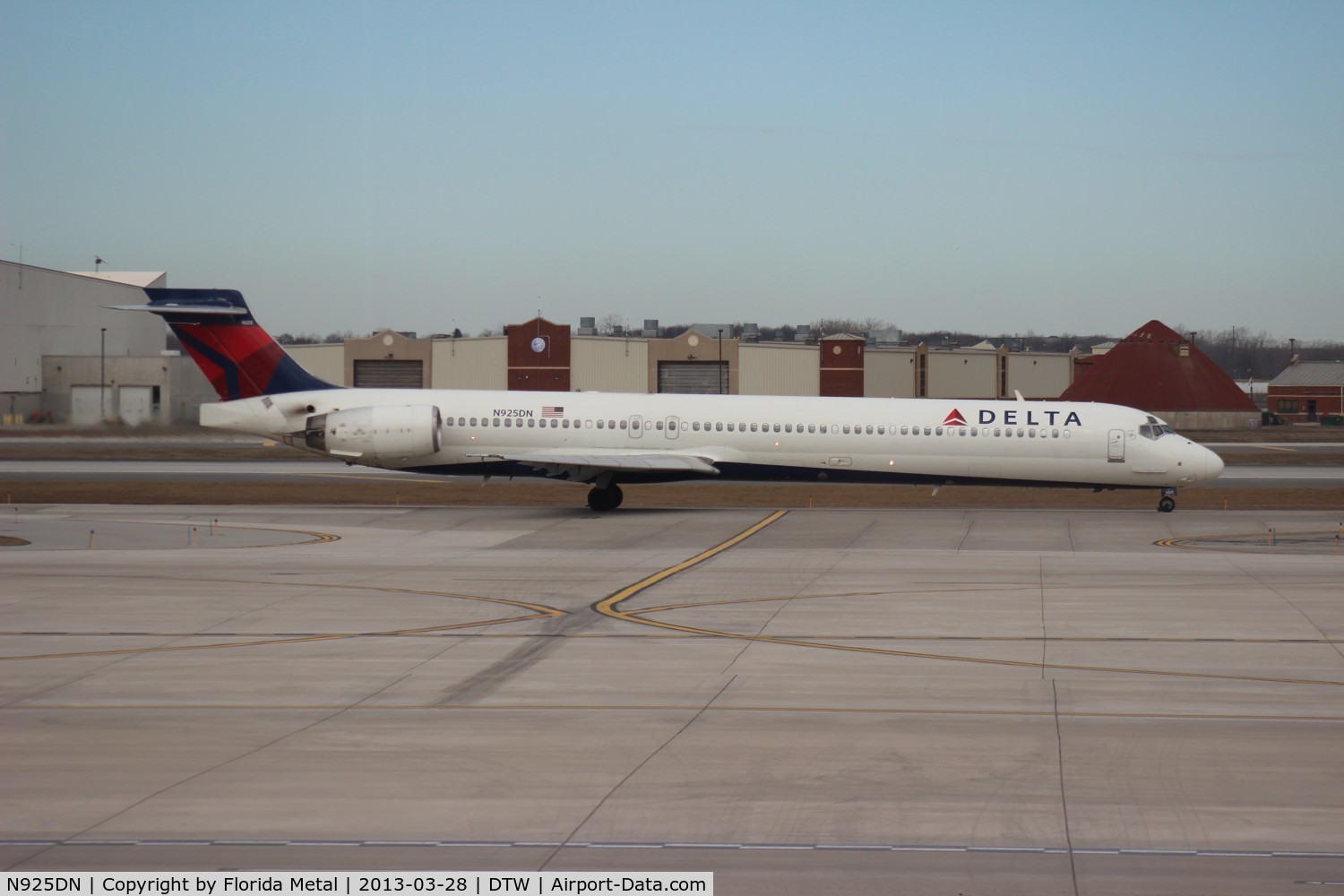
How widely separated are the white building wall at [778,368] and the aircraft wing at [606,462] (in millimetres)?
47451

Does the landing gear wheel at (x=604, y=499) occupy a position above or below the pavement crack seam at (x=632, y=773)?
above

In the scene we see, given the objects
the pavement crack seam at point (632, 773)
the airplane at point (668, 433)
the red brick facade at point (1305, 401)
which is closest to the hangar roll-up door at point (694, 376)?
the airplane at point (668, 433)

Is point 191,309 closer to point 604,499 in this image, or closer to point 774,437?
point 604,499

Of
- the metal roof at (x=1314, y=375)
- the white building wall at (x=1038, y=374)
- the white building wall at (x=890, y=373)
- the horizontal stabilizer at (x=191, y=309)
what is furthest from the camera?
the metal roof at (x=1314, y=375)

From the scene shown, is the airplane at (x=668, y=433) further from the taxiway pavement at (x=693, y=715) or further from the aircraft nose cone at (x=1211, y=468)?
the taxiway pavement at (x=693, y=715)

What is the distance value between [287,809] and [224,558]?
17.4 metres

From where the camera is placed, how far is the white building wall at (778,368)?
8375 centimetres

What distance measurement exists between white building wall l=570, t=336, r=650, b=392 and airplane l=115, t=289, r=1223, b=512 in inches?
1758

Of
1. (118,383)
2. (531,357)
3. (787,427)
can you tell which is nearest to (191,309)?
(787,427)

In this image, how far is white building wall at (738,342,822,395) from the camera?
83.8m

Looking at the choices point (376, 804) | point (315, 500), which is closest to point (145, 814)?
point (376, 804)

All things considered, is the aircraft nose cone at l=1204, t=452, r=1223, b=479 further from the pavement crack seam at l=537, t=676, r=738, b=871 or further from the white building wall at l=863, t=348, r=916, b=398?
the white building wall at l=863, t=348, r=916, b=398

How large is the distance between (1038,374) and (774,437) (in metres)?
71.4

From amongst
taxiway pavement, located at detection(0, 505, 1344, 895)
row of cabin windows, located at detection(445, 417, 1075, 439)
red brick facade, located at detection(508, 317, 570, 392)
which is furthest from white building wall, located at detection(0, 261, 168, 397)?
taxiway pavement, located at detection(0, 505, 1344, 895)
